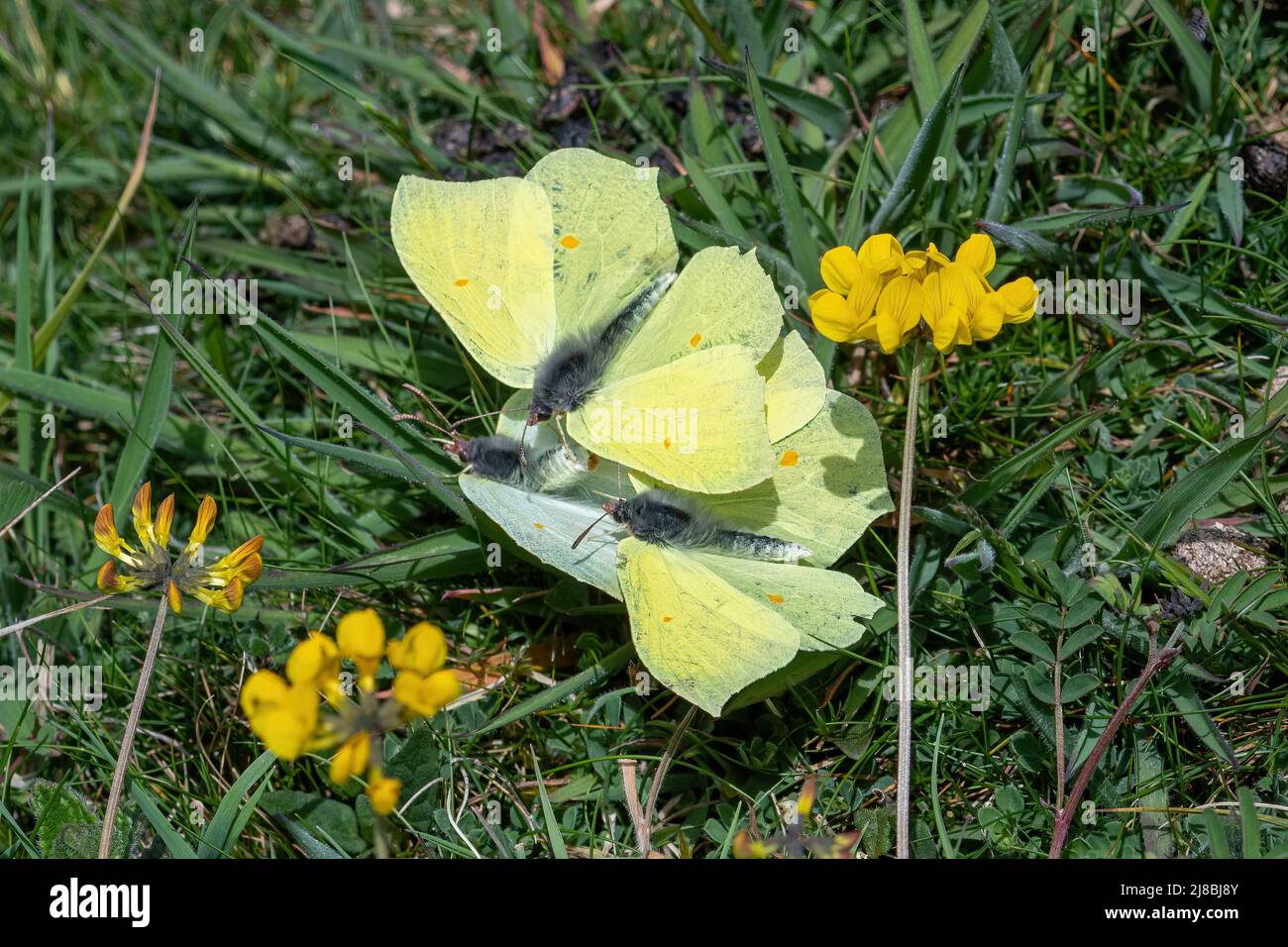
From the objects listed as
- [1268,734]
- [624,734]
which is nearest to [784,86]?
[624,734]

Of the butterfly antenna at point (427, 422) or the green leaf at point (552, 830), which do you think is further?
A: the butterfly antenna at point (427, 422)

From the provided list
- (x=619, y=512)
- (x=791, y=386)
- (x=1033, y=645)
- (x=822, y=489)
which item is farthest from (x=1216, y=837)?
(x=619, y=512)

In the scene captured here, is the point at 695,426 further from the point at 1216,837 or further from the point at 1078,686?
the point at 1216,837

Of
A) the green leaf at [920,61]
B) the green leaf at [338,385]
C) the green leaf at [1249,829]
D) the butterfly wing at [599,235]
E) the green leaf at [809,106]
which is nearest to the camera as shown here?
the green leaf at [1249,829]

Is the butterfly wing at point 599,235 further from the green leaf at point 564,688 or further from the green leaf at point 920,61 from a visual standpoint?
the green leaf at point 920,61

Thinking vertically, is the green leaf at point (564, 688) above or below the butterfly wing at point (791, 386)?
below

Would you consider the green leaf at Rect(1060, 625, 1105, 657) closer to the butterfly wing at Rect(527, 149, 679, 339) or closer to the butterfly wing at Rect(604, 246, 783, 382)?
the butterfly wing at Rect(604, 246, 783, 382)

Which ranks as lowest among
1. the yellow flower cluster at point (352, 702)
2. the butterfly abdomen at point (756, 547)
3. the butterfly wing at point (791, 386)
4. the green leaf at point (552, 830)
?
the green leaf at point (552, 830)

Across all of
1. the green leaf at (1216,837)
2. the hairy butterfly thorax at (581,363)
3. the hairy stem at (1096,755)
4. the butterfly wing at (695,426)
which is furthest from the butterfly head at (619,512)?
the green leaf at (1216,837)
